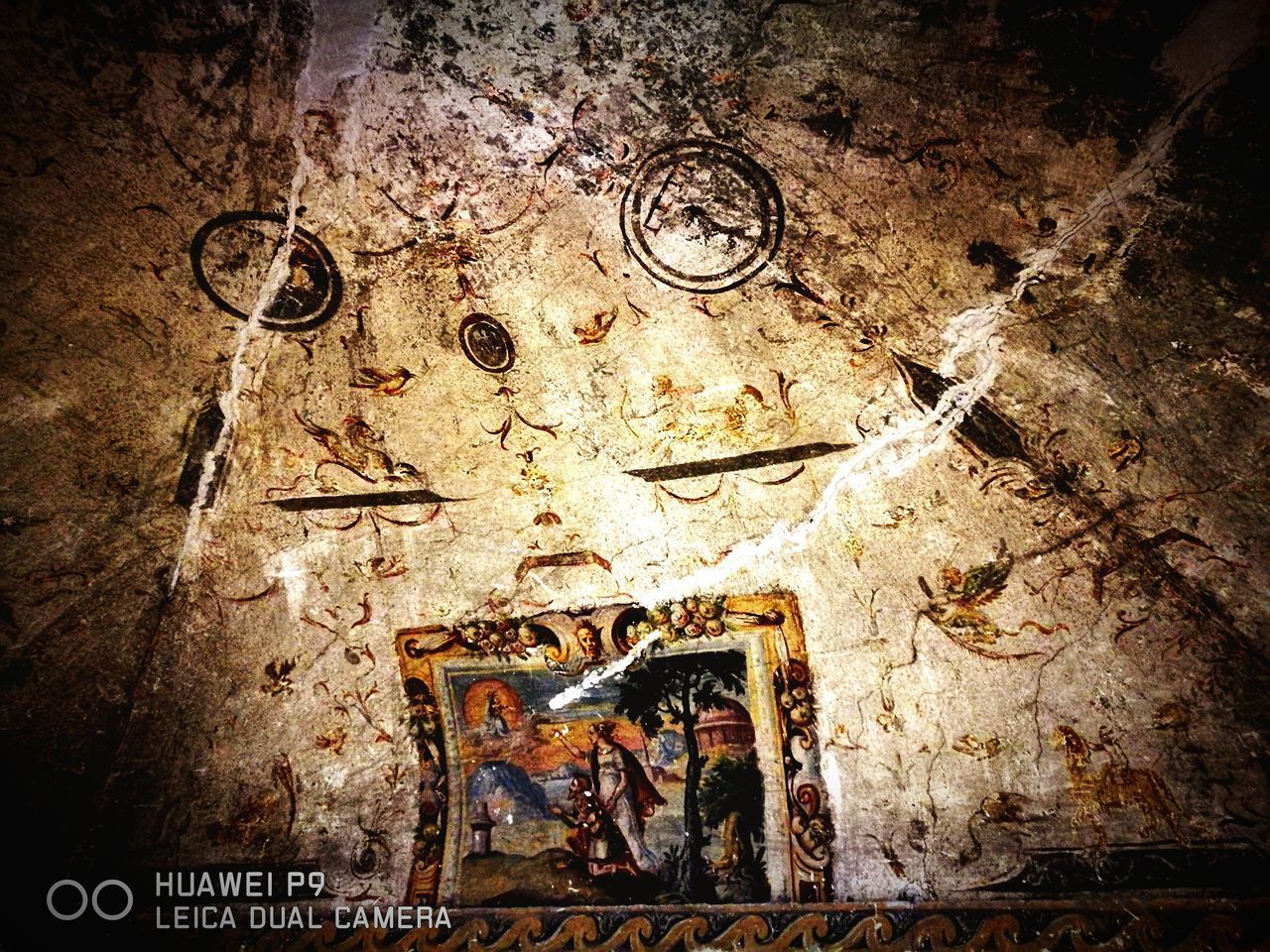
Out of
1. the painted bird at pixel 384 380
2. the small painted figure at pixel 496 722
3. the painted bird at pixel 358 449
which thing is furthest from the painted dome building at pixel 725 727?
the painted bird at pixel 384 380

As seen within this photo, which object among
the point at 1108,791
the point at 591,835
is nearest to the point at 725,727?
the point at 591,835

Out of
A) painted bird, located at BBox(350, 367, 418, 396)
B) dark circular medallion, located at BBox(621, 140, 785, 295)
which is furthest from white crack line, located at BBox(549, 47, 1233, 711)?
painted bird, located at BBox(350, 367, 418, 396)

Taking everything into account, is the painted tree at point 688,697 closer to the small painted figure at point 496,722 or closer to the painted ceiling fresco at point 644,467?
the painted ceiling fresco at point 644,467

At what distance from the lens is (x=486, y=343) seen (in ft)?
12.0

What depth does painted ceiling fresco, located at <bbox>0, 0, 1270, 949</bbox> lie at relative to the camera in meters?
2.89

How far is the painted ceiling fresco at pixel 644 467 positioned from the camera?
2893 millimetres

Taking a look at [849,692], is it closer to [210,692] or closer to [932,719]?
[932,719]

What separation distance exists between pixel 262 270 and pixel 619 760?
125 inches

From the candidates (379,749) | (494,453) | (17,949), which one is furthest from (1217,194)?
(17,949)

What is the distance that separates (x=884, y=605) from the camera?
13.1 feet

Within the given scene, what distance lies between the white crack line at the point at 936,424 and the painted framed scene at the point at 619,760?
0.25 ft

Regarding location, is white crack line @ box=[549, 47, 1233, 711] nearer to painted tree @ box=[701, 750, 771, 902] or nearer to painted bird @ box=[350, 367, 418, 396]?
painted tree @ box=[701, 750, 771, 902]

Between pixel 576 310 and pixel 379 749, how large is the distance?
2818 millimetres

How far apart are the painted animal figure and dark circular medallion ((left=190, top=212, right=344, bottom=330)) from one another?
13.6 feet
